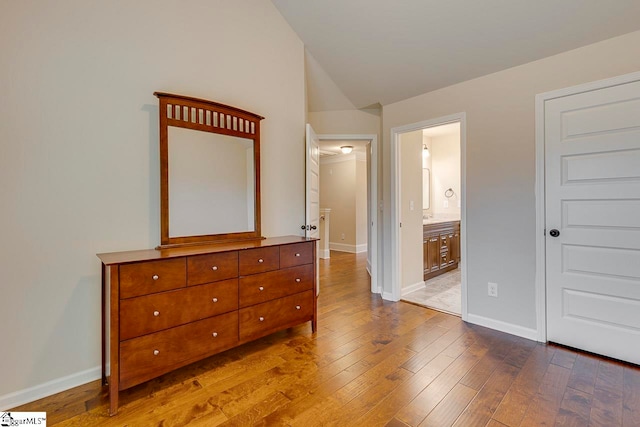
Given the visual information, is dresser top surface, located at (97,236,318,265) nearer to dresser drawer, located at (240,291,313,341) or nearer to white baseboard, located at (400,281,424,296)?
dresser drawer, located at (240,291,313,341)

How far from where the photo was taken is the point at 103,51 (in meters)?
1.89

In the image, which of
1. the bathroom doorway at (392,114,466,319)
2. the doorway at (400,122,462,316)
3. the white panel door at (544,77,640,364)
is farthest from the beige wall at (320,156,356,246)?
the white panel door at (544,77,640,364)

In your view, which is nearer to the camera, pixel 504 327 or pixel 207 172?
pixel 207 172

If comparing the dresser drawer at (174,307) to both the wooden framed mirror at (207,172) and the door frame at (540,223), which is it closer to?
the wooden framed mirror at (207,172)

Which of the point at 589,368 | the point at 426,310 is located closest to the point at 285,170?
the point at 426,310

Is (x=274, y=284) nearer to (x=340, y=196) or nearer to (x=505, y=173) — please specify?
(x=505, y=173)

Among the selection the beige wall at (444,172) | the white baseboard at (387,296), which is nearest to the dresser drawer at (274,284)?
the white baseboard at (387,296)

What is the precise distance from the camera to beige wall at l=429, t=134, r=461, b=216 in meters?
5.61

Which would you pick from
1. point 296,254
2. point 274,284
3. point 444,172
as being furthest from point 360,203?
point 274,284

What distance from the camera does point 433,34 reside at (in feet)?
8.05

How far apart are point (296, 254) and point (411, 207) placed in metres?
1.90

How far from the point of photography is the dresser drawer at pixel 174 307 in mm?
1610

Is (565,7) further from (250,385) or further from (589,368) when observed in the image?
(250,385)

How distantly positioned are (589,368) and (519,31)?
2428 millimetres
